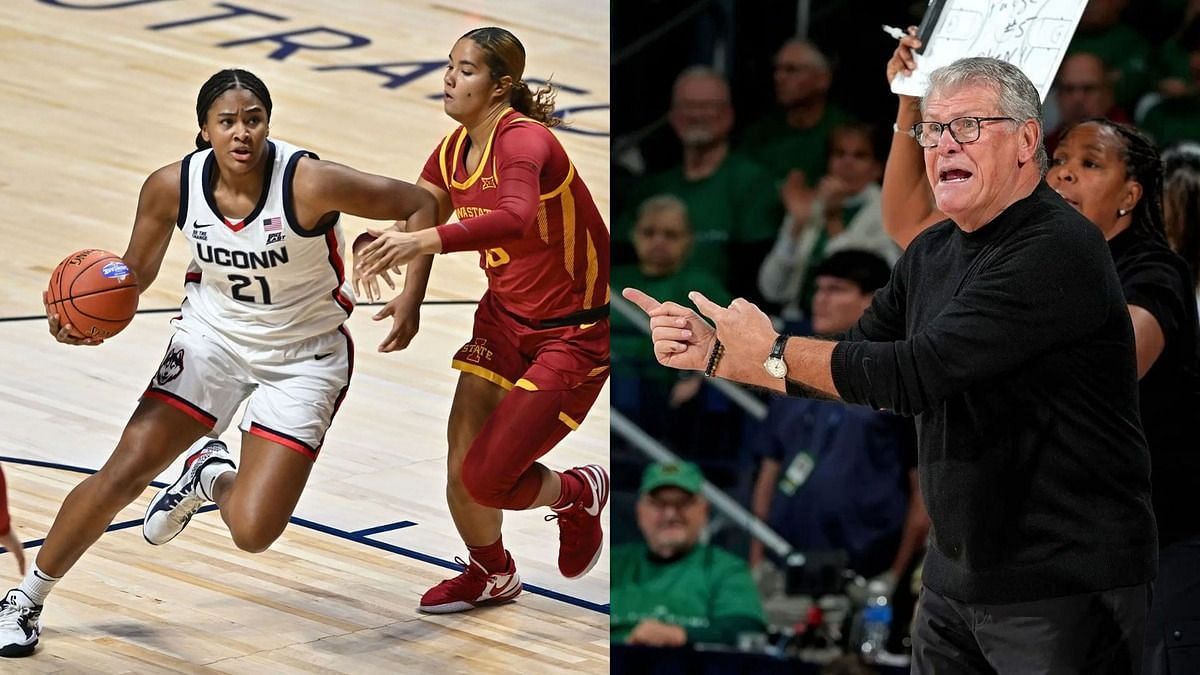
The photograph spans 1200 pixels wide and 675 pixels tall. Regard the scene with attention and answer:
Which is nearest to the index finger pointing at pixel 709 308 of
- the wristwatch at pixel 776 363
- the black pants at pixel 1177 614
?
the wristwatch at pixel 776 363

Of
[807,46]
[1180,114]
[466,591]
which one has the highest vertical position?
[807,46]

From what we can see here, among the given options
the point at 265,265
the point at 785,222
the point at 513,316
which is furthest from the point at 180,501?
the point at 785,222

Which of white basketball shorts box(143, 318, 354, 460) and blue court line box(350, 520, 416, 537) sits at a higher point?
white basketball shorts box(143, 318, 354, 460)

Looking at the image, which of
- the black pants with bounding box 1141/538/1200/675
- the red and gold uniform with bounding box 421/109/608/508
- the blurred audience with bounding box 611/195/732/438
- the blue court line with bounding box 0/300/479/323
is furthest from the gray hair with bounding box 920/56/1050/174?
the blue court line with bounding box 0/300/479/323

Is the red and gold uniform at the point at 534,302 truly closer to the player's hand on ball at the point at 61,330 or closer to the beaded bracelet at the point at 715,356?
the player's hand on ball at the point at 61,330

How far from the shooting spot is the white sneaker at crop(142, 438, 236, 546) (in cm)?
530

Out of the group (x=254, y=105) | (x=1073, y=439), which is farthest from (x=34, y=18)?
(x=1073, y=439)

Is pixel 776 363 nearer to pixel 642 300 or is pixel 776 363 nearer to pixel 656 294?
pixel 642 300

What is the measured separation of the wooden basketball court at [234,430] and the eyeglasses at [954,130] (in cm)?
253

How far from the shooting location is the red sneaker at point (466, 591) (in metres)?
5.48

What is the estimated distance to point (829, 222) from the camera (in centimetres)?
368

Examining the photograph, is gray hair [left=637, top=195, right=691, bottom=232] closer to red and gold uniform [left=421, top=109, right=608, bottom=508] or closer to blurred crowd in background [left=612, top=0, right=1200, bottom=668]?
blurred crowd in background [left=612, top=0, right=1200, bottom=668]

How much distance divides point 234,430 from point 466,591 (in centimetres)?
218

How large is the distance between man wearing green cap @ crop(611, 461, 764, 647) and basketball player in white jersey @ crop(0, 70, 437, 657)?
1.51 metres
